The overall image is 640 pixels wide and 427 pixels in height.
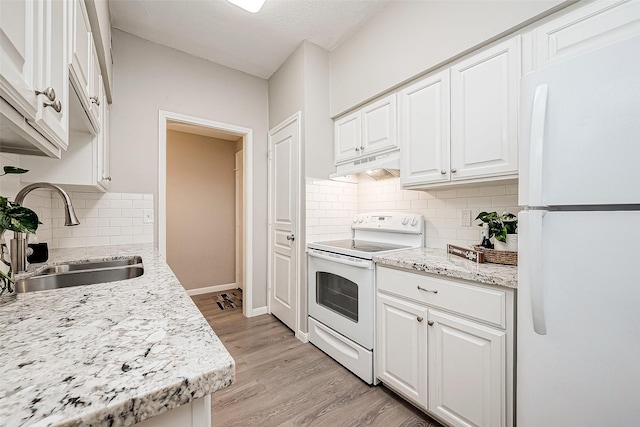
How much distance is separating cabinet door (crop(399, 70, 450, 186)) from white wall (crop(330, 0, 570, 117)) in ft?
0.42

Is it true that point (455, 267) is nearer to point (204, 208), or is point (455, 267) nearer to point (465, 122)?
point (465, 122)

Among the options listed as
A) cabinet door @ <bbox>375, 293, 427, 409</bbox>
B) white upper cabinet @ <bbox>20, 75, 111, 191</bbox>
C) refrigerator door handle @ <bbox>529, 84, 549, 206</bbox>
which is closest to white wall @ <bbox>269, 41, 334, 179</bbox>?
cabinet door @ <bbox>375, 293, 427, 409</bbox>

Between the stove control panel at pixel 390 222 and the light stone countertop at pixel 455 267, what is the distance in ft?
1.27

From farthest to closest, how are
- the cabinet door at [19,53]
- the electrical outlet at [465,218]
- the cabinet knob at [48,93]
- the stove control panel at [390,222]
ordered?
1. the stove control panel at [390,222]
2. the electrical outlet at [465,218]
3. the cabinet knob at [48,93]
4. the cabinet door at [19,53]

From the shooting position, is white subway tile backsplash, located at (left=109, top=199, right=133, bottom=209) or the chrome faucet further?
white subway tile backsplash, located at (left=109, top=199, right=133, bottom=209)

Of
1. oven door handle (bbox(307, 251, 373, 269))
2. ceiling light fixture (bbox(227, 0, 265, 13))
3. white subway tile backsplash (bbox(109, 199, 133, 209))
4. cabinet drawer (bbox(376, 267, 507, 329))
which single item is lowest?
cabinet drawer (bbox(376, 267, 507, 329))

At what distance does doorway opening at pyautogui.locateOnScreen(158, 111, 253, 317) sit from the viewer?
147 inches

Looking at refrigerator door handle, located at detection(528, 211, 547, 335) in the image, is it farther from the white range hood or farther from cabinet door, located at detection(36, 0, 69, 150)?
cabinet door, located at detection(36, 0, 69, 150)

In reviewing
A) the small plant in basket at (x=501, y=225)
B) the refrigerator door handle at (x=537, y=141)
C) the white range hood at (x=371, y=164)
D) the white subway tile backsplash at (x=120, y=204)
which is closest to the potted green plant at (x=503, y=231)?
the small plant in basket at (x=501, y=225)

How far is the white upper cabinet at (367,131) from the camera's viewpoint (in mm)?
2076

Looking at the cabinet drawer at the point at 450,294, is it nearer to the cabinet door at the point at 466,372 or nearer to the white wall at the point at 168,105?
the cabinet door at the point at 466,372

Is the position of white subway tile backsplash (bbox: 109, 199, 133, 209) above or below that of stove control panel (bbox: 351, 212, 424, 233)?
above

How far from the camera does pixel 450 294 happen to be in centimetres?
134

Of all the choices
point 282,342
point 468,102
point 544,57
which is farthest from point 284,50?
point 282,342
